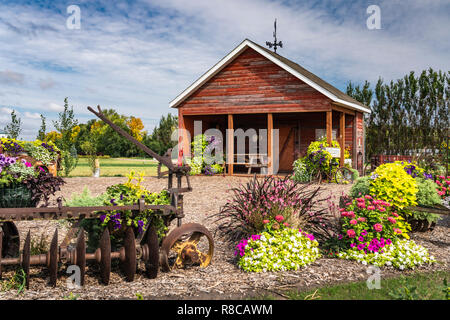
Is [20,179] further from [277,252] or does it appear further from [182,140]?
→ [182,140]

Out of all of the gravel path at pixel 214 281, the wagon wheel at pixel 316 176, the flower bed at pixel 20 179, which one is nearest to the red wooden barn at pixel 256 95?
the wagon wheel at pixel 316 176

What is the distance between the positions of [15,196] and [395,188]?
18.2 ft

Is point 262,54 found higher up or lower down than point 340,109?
higher up

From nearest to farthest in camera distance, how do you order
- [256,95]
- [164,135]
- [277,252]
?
[277,252] < [256,95] < [164,135]

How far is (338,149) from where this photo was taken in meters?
14.7

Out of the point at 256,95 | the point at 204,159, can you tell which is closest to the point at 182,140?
the point at 204,159

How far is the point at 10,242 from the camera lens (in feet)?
16.7

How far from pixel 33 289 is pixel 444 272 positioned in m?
4.90

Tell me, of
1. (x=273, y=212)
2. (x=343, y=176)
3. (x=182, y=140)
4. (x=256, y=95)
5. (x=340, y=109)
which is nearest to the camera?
(x=273, y=212)

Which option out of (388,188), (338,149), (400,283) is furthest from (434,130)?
(400,283)

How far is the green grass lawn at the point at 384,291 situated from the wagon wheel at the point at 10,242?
3472mm

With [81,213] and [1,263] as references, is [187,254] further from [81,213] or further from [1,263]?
[1,263]

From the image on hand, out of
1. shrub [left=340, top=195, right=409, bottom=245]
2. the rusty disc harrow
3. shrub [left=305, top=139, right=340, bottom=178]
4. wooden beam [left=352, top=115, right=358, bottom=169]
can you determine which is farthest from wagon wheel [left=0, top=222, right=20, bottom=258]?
wooden beam [left=352, top=115, right=358, bottom=169]

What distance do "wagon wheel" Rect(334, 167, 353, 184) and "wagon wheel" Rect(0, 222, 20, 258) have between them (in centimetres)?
1137
